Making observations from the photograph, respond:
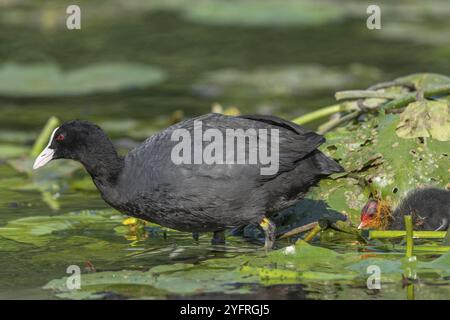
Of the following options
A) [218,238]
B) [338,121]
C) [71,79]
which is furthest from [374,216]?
[71,79]

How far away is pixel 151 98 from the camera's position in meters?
11.9

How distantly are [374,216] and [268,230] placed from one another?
69 cm

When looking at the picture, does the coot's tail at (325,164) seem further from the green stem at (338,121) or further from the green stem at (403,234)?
the green stem at (338,121)

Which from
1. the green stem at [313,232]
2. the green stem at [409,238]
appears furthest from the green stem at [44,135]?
the green stem at [409,238]

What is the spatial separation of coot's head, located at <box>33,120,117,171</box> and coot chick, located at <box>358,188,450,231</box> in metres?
1.65

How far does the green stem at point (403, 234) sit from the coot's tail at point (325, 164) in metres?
0.44

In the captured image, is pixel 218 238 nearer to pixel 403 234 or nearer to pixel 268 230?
pixel 268 230

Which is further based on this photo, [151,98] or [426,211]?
[151,98]

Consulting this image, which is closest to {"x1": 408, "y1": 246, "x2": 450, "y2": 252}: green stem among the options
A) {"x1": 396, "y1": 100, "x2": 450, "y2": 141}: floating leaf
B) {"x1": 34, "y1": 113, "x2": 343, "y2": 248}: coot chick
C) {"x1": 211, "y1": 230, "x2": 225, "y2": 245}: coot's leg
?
{"x1": 34, "y1": 113, "x2": 343, "y2": 248}: coot chick

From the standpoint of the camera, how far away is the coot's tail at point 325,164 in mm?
6445

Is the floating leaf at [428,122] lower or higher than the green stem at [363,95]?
lower

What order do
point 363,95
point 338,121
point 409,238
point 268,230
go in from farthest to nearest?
point 338,121 → point 363,95 → point 268,230 → point 409,238

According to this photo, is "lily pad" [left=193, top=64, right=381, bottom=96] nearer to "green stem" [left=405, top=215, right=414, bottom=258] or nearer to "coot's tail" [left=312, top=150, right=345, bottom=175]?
"coot's tail" [left=312, top=150, right=345, bottom=175]

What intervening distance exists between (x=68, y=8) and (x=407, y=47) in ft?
16.7
